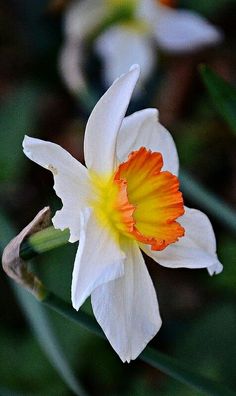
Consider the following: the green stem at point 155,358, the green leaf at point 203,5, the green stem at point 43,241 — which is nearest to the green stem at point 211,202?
the green stem at point 155,358

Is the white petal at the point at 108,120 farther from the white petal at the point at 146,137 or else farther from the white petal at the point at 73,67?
the white petal at the point at 73,67

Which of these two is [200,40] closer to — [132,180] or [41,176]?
[41,176]

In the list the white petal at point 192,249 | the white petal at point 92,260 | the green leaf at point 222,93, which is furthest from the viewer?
the green leaf at point 222,93

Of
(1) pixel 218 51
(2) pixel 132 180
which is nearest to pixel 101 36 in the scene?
(1) pixel 218 51

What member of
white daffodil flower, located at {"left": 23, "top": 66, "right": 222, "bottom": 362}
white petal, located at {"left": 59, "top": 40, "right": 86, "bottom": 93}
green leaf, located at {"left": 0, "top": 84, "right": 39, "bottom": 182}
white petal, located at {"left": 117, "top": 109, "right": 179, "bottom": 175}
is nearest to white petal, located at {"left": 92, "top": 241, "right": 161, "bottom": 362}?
white daffodil flower, located at {"left": 23, "top": 66, "right": 222, "bottom": 362}

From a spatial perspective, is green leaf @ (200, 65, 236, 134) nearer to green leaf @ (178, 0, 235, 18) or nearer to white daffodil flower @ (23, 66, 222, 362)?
white daffodil flower @ (23, 66, 222, 362)

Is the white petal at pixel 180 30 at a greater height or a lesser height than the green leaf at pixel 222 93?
lesser

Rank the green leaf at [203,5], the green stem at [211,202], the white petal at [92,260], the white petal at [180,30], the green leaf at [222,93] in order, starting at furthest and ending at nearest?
the green leaf at [203,5]
the white petal at [180,30]
the green stem at [211,202]
the green leaf at [222,93]
the white petal at [92,260]

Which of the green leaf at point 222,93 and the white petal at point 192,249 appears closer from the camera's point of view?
the white petal at point 192,249
